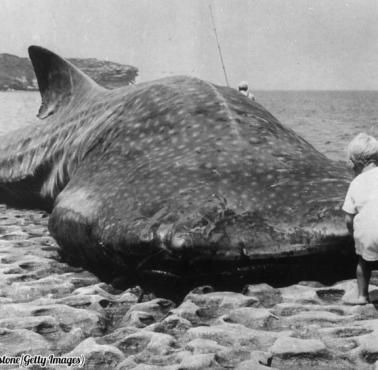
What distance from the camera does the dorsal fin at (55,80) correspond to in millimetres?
6465

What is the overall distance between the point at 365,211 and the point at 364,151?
0.32m

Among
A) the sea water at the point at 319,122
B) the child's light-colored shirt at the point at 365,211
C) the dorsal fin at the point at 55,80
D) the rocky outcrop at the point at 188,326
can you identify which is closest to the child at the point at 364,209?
the child's light-colored shirt at the point at 365,211

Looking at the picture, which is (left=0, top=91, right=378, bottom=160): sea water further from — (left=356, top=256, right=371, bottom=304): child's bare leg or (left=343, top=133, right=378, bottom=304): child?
(left=356, top=256, right=371, bottom=304): child's bare leg

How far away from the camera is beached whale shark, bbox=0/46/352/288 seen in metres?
3.00

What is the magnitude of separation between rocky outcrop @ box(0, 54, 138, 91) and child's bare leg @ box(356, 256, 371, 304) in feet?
425

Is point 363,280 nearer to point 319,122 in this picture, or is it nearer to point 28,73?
point 319,122

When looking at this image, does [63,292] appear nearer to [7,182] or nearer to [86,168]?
[86,168]

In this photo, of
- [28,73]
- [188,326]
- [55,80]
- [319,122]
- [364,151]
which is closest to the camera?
[188,326]

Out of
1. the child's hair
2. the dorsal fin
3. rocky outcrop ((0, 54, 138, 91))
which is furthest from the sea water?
rocky outcrop ((0, 54, 138, 91))

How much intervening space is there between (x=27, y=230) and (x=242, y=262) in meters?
2.65

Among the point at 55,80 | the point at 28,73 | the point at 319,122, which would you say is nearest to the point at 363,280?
the point at 55,80

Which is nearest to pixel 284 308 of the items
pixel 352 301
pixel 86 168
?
pixel 352 301

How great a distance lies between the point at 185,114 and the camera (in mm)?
4047

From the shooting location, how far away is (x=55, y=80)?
682 centimetres
